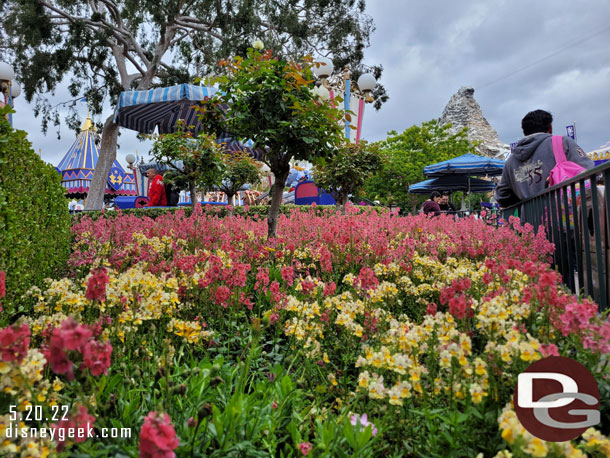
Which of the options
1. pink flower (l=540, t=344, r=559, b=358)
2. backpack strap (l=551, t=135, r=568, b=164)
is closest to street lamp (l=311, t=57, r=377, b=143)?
backpack strap (l=551, t=135, r=568, b=164)

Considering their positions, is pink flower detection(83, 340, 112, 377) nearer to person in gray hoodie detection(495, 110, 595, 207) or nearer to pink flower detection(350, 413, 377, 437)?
pink flower detection(350, 413, 377, 437)

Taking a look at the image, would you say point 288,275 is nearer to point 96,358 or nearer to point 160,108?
point 96,358

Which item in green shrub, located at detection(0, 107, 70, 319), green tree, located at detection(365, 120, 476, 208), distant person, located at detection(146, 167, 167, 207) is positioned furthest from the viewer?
green tree, located at detection(365, 120, 476, 208)

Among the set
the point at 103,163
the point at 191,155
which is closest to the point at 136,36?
the point at 103,163

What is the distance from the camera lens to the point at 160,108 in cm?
1084

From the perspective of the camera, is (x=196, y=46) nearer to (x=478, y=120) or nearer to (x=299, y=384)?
(x=299, y=384)

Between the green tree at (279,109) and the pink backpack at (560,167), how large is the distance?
97.0 inches

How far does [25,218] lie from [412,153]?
33565mm

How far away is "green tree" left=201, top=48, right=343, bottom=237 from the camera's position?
175 inches

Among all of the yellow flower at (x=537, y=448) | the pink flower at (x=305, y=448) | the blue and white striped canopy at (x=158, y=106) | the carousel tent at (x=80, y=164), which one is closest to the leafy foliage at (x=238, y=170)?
the blue and white striped canopy at (x=158, y=106)

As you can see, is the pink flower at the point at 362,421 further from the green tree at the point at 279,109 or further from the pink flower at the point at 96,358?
the green tree at the point at 279,109

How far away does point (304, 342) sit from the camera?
91.6 inches

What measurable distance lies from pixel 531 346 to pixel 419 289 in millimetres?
1657

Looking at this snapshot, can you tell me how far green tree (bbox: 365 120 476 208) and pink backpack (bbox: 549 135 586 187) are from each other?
93.0 ft
